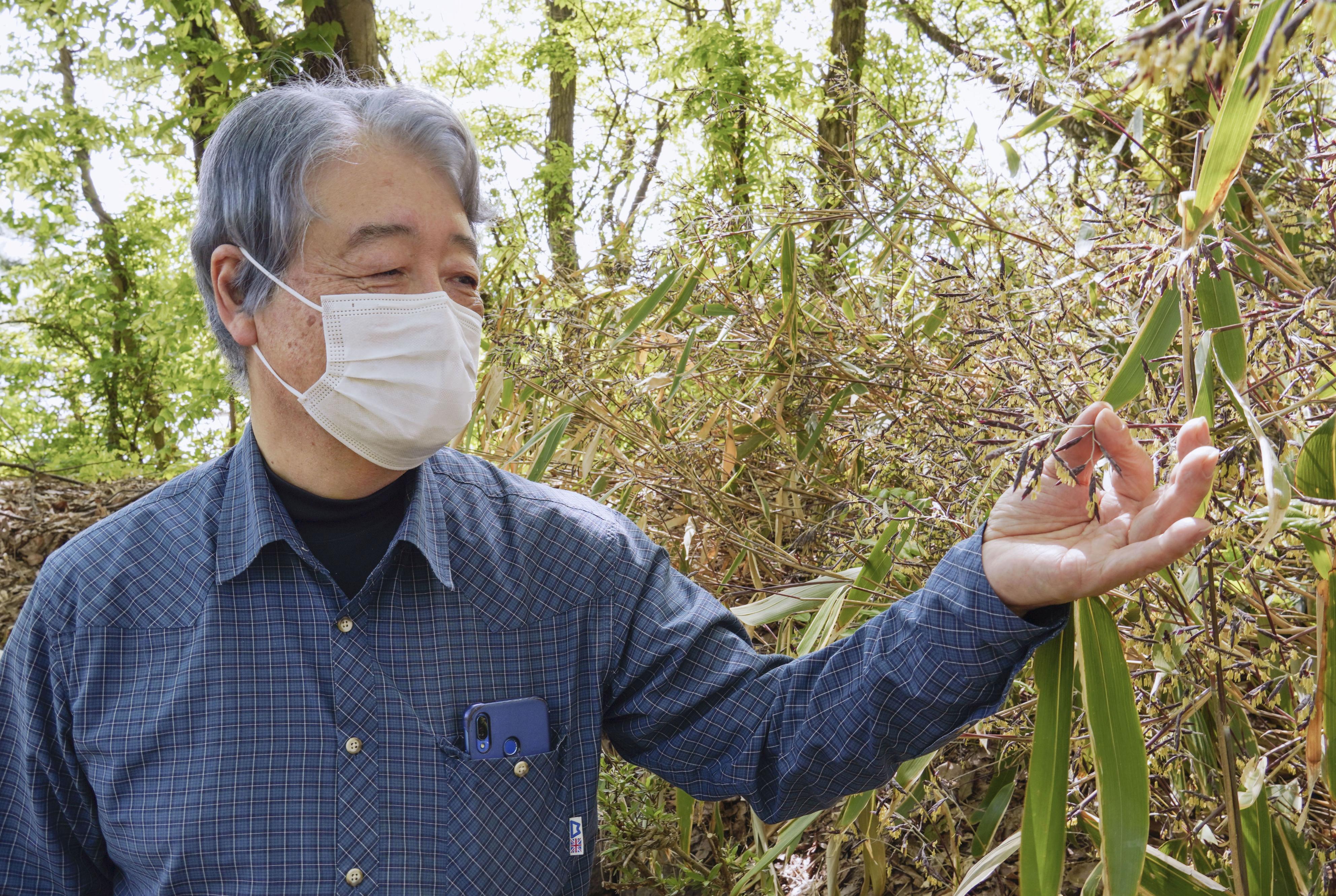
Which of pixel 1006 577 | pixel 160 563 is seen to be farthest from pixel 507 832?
pixel 1006 577

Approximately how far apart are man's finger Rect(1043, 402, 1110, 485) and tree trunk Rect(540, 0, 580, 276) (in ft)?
12.8

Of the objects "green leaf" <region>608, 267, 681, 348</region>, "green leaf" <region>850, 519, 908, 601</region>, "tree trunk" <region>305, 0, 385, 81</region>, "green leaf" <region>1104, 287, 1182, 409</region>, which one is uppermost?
"tree trunk" <region>305, 0, 385, 81</region>

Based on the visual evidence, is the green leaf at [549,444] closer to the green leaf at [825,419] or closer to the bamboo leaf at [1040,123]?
the green leaf at [825,419]

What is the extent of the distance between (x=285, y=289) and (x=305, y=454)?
0.74 ft

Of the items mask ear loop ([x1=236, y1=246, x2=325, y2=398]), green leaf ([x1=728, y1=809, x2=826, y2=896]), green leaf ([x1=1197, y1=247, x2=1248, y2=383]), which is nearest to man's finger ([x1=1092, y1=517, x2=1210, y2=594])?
green leaf ([x1=1197, y1=247, x2=1248, y2=383])

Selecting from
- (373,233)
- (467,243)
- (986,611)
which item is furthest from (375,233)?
(986,611)

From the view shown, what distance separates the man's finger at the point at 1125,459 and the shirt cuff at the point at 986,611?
0.15m

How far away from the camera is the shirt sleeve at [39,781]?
135 cm

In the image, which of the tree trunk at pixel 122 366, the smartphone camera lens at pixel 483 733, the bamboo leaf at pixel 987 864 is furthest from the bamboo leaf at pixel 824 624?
the tree trunk at pixel 122 366

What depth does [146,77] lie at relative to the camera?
516cm

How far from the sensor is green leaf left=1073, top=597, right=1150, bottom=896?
0.96m

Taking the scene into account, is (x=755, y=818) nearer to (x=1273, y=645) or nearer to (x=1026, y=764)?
(x=1026, y=764)

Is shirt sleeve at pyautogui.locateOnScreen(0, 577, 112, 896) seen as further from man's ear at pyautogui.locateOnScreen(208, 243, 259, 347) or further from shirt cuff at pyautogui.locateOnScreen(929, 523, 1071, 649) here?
shirt cuff at pyautogui.locateOnScreen(929, 523, 1071, 649)

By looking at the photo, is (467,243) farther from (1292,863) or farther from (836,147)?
(836,147)
